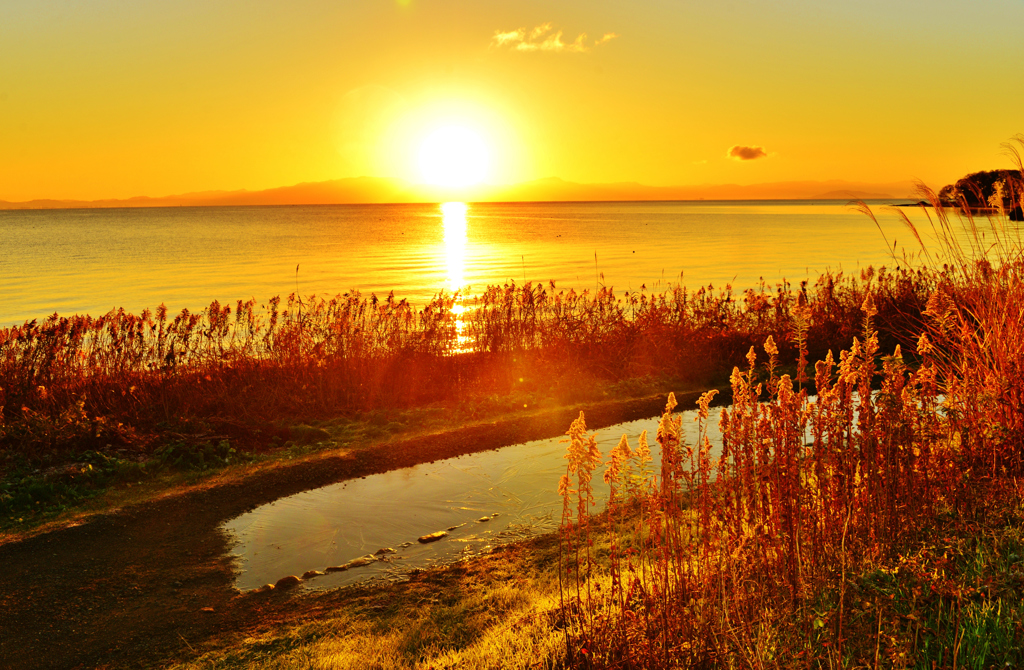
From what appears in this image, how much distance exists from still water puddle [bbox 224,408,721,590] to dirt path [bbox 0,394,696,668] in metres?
0.35

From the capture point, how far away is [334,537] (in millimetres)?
7652

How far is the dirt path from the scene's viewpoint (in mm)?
5648

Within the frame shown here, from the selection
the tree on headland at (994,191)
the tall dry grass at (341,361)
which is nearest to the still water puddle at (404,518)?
the tall dry grass at (341,361)

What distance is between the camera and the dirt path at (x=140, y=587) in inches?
222

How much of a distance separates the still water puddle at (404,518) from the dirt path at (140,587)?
0.35m

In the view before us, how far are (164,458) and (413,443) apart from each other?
3492mm

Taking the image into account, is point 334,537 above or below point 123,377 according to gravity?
below

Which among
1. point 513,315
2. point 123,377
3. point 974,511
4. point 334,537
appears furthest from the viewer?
point 513,315

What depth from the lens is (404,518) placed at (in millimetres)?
8125

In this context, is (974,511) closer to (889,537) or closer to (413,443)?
(889,537)

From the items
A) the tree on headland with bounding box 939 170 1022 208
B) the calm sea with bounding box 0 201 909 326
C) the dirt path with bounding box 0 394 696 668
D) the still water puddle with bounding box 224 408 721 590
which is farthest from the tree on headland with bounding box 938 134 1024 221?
the calm sea with bounding box 0 201 909 326

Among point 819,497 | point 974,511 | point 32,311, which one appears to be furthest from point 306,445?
point 32,311

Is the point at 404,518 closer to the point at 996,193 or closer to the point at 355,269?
the point at 996,193

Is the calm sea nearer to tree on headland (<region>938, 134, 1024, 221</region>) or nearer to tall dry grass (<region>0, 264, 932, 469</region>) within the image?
tall dry grass (<region>0, 264, 932, 469</region>)
